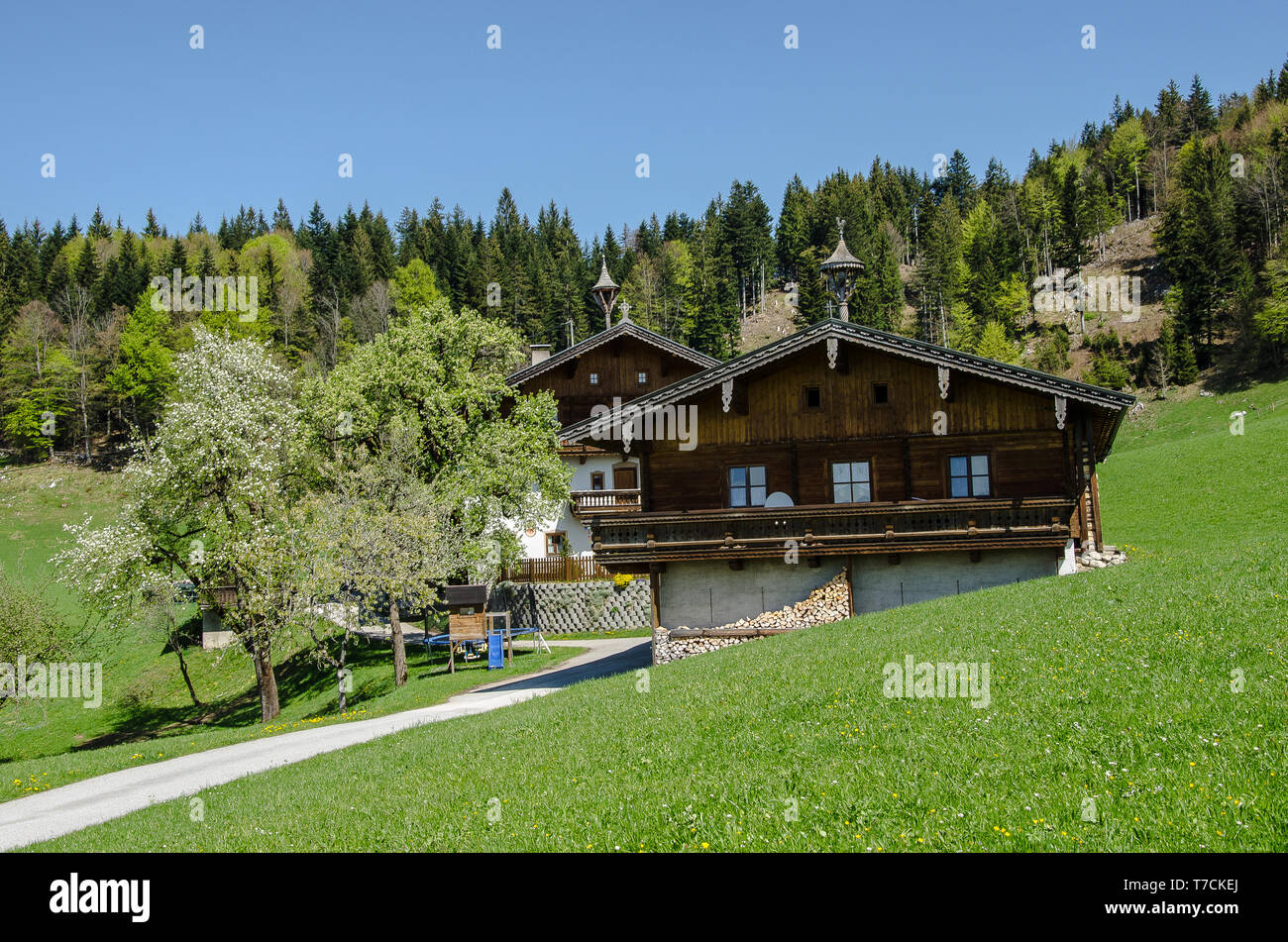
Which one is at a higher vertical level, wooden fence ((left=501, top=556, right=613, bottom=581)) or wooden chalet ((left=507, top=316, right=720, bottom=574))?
wooden chalet ((left=507, top=316, right=720, bottom=574))

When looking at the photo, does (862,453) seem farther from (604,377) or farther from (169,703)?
(169,703)

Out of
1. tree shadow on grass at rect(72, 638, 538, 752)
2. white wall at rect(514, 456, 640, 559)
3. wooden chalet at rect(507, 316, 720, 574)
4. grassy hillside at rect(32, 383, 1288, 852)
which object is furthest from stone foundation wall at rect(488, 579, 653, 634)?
grassy hillside at rect(32, 383, 1288, 852)

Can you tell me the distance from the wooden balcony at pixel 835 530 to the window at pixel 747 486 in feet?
5.00

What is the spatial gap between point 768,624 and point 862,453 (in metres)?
5.53

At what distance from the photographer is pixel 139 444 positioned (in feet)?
110

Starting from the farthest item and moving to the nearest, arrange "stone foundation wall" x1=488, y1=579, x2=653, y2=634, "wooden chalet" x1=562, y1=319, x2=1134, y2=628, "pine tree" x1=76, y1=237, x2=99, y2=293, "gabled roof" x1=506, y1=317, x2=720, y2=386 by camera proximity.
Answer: "pine tree" x1=76, y1=237, x2=99, y2=293, "gabled roof" x1=506, y1=317, x2=720, y2=386, "stone foundation wall" x1=488, y1=579, x2=653, y2=634, "wooden chalet" x1=562, y1=319, x2=1134, y2=628

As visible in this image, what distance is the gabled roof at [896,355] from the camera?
82.2ft

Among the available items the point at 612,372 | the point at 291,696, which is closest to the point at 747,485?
the point at 291,696

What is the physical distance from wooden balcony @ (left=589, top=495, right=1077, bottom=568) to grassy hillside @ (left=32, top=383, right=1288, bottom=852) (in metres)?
6.49

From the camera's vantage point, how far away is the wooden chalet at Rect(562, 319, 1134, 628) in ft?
84.2

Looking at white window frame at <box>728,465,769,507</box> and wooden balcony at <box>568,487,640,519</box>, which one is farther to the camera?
wooden balcony at <box>568,487,640,519</box>

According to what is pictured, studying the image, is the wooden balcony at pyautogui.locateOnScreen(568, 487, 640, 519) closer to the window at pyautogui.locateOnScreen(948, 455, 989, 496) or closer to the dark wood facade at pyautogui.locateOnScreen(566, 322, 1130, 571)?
the dark wood facade at pyautogui.locateOnScreen(566, 322, 1130, 571)

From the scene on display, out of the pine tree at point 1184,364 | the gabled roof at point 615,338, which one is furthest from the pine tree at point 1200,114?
the gabled roof at point 615,338

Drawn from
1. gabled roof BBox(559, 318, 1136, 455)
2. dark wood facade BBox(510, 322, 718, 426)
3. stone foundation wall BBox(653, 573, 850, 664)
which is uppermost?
dark wood facade BBox(510, 322, 718, 426)
